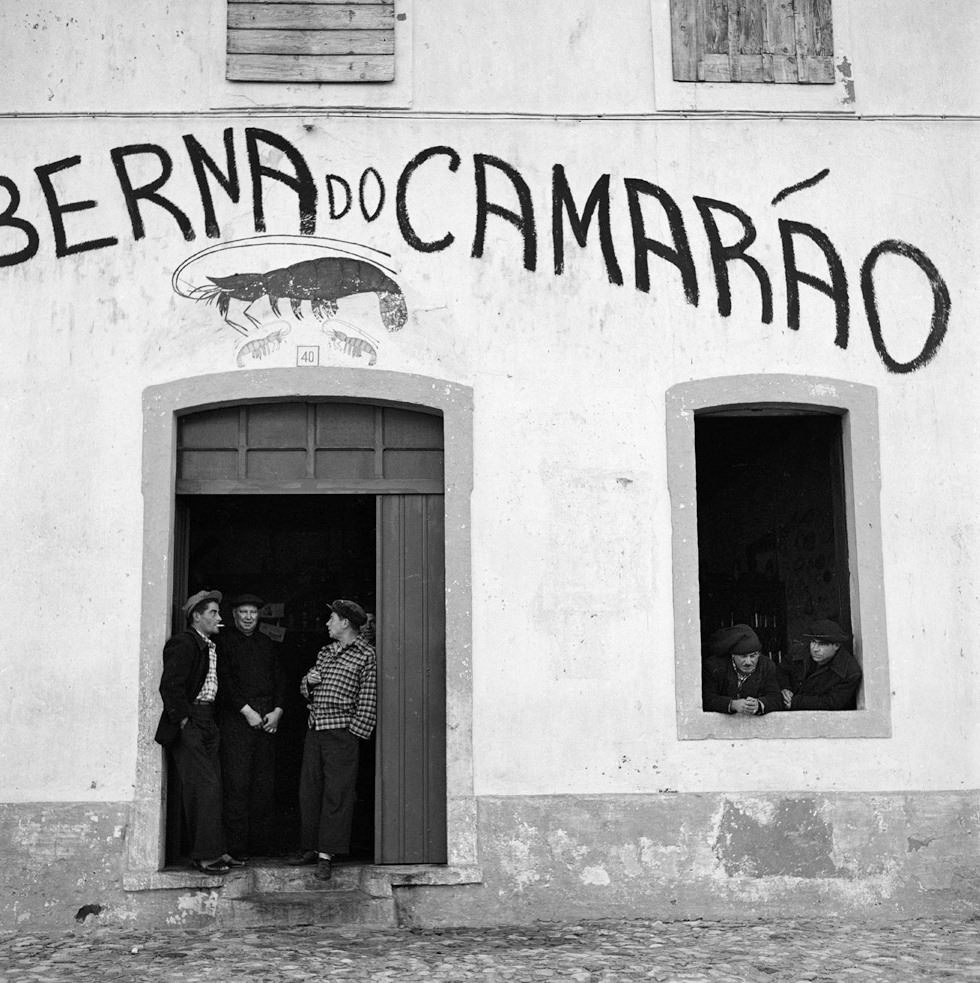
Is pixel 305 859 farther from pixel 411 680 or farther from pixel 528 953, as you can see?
pixel 528 953

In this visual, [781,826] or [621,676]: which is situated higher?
[621,676]

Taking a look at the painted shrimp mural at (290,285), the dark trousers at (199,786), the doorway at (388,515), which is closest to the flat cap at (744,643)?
the doorway at (388,515)

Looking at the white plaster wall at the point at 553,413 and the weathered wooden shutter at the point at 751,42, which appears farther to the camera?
the weathered wooden shutter at the point at 751,42

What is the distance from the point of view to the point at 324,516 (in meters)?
10.3

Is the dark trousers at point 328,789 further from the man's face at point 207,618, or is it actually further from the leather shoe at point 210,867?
the man's face at point 207,618

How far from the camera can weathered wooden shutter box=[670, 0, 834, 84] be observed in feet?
25.8

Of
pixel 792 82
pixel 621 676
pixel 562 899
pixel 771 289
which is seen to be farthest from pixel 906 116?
pixel 562 899

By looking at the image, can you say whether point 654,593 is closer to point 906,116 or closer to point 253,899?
point 253,899

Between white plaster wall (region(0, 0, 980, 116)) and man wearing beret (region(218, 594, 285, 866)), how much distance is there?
318 cm

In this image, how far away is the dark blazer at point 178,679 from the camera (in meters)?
7.05

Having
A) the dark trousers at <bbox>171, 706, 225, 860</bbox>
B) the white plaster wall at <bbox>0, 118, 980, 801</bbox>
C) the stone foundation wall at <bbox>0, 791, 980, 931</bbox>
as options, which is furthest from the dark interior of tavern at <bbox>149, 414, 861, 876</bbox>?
the stone foundation wall at <bbox>0, 791, 980, 931</bbox>

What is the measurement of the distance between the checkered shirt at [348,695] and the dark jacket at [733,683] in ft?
6.48

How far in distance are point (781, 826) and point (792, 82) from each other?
4.51 metres

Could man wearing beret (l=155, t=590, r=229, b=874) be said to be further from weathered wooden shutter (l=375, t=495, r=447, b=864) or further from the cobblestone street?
weathered wooden shutter (l=375, t=495, r=447, b=864)
